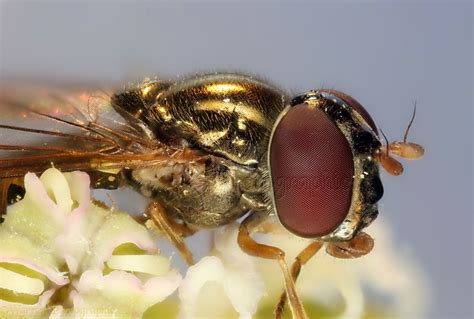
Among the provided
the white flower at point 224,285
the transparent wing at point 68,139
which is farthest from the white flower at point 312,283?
the transparent wing at point 68,139

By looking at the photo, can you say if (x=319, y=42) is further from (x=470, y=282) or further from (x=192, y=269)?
(x=192, y=269)

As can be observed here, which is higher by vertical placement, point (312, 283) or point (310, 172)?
point (310, 172)

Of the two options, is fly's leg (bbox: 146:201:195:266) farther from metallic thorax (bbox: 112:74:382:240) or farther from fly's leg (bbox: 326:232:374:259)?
fly's leg (bbox: 326:232:374:259)

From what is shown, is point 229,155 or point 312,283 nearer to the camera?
point 229,155

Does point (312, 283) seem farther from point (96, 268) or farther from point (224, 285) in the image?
point (96, 268)

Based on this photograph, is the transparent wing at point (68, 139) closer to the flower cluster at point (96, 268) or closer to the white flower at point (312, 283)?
the flower cluster at point (96, 268)

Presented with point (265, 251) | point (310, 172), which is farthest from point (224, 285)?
point (310, 172)
